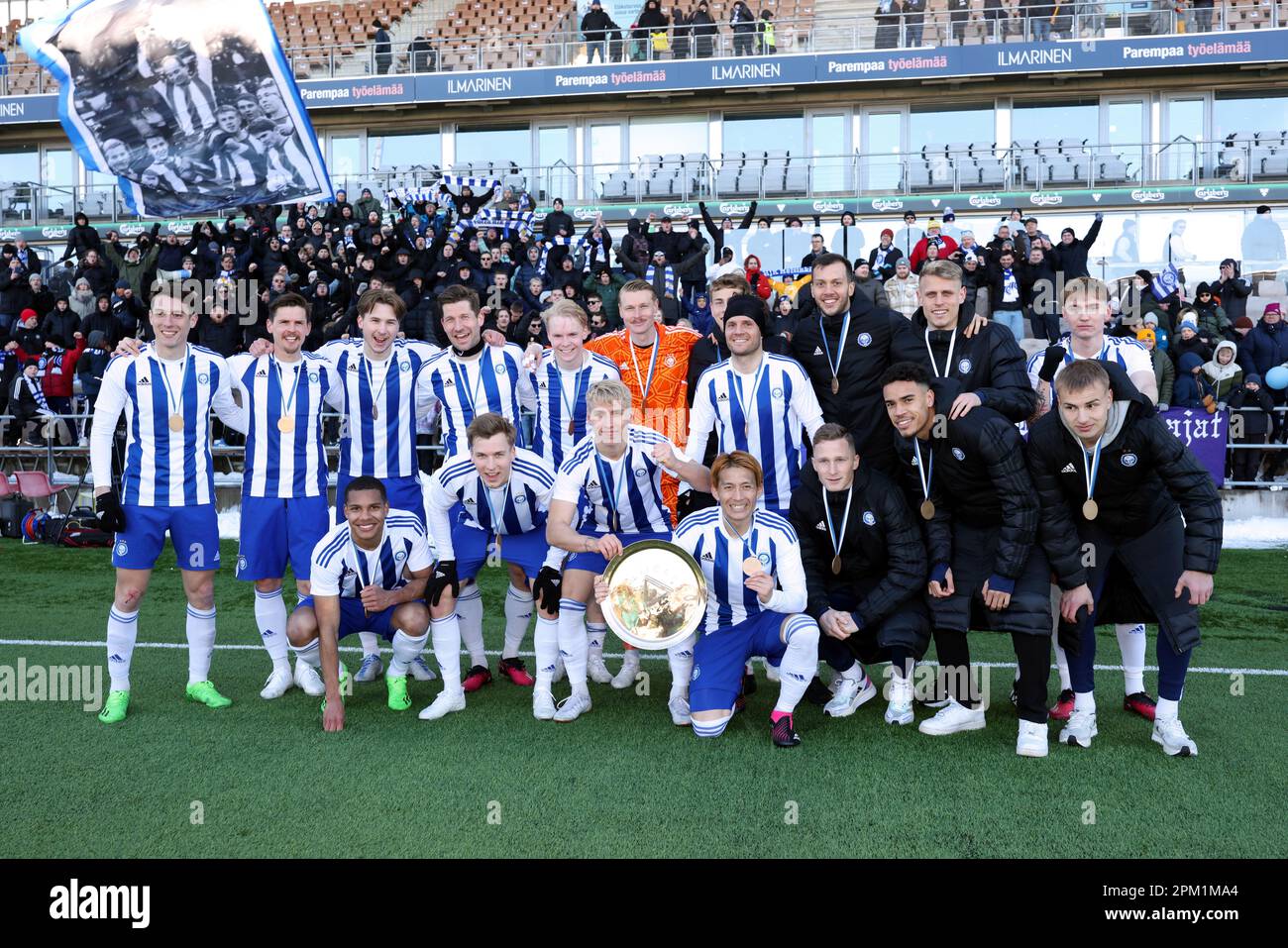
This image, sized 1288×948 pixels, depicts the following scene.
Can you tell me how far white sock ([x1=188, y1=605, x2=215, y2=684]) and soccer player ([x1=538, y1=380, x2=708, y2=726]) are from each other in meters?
1.65

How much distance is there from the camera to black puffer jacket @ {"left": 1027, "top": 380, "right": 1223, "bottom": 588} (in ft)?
14.0

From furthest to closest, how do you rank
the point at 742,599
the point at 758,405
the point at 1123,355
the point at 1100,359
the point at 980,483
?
the point at 758,405 < the point at 1123,355 < the point at 742,599 < the point at 1100,359 < the point at 980,483

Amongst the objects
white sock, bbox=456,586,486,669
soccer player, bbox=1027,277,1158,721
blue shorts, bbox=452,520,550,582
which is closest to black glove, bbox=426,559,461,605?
blue shorts, bbox=452,520,550,582

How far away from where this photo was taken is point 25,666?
19.8 ft

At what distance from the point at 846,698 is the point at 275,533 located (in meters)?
2.88

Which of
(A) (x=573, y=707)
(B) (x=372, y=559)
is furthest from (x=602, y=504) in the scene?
(B) (x=372, y=559)

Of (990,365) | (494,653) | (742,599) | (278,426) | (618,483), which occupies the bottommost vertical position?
(494,653)

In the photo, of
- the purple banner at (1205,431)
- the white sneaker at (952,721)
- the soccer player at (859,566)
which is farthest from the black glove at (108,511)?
the purple banner at (1205,431)

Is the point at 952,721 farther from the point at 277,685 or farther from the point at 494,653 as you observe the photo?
the point at 277,685

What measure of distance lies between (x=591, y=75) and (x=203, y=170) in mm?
9913

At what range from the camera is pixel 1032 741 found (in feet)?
14.1

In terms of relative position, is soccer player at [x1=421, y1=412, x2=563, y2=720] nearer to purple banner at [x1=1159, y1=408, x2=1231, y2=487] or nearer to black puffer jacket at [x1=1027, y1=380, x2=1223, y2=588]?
black puffer jacket at [x1=1027, y1=380, x2=1223, y2=588]

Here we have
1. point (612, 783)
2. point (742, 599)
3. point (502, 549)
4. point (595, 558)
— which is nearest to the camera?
point (612, 783)

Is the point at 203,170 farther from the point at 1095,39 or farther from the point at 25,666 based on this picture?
the point at 1095,39
